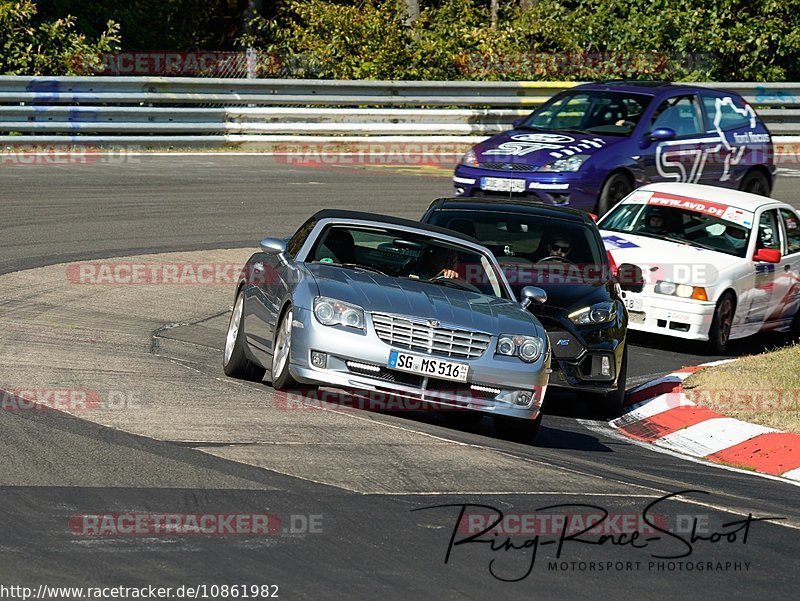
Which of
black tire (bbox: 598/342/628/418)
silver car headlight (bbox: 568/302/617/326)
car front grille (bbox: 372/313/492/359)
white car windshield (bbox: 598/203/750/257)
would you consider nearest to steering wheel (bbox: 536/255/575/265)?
silver car headlight (bbox: 568/302/617/326)

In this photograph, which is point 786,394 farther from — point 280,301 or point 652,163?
point 652,163

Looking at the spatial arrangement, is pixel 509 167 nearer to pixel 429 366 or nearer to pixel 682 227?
pixel 682 227

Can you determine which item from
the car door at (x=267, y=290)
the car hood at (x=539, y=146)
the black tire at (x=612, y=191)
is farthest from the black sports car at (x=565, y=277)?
the black tire at (x=612, y=191)

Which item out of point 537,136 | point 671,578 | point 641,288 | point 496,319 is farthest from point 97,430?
point 537,136

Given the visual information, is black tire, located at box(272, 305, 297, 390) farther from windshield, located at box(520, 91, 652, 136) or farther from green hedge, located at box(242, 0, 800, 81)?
green hedge, located at box(242, 0, 800, 81)

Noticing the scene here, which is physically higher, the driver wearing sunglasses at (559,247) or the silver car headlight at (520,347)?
the driver wearing sunglasses at (559,247)

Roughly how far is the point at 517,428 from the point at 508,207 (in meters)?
3.54

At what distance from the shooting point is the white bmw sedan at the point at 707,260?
1363 cm

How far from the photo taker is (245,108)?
77.2 ft

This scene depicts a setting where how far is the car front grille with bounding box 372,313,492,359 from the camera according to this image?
9.09 m

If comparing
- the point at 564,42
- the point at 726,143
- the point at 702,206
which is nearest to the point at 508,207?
the point at 702,206

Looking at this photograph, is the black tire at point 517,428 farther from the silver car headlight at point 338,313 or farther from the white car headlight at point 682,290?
the white car headlight at point 682,290

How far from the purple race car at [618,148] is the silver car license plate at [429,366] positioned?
7928 mm

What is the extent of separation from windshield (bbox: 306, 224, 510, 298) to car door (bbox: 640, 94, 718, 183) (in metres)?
7.86
